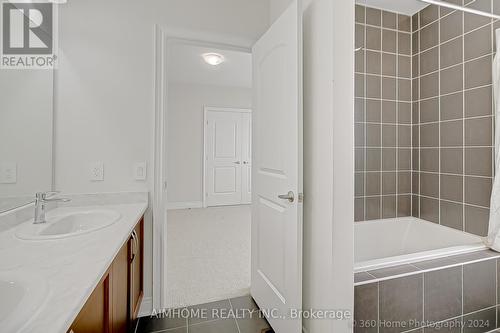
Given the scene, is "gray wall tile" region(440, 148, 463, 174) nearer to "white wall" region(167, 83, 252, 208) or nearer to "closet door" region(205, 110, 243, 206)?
"closet door" region(205, 110, 243, 206)

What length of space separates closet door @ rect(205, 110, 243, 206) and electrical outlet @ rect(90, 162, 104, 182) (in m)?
3.55

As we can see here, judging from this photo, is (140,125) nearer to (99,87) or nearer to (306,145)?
(99,87)

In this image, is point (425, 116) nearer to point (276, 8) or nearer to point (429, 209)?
point (429, 209)

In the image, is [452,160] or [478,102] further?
[452,160]

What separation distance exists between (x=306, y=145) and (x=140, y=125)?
1.21 meters

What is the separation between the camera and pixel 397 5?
2350 millimetres

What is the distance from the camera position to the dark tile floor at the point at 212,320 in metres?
1.65

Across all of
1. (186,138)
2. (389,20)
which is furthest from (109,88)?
(186,138)

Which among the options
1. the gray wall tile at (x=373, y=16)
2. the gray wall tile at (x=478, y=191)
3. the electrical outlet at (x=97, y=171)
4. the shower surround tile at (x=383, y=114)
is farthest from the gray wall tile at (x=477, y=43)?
the electrical outlet at (x=97, y=171)

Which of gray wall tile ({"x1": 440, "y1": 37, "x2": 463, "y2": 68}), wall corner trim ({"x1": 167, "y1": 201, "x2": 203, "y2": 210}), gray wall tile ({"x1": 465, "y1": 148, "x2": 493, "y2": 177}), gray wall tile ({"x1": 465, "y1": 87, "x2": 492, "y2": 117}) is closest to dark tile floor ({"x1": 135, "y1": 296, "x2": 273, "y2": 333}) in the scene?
gray wall tile ({"x1": 465, "y1": 148, "x2": 493, "y2": 177})

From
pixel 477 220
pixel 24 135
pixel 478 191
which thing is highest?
pixel 24 135

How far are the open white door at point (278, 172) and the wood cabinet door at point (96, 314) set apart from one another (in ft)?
2.93

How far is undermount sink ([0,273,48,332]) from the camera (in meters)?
0.58

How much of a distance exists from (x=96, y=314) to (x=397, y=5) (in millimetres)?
3214
